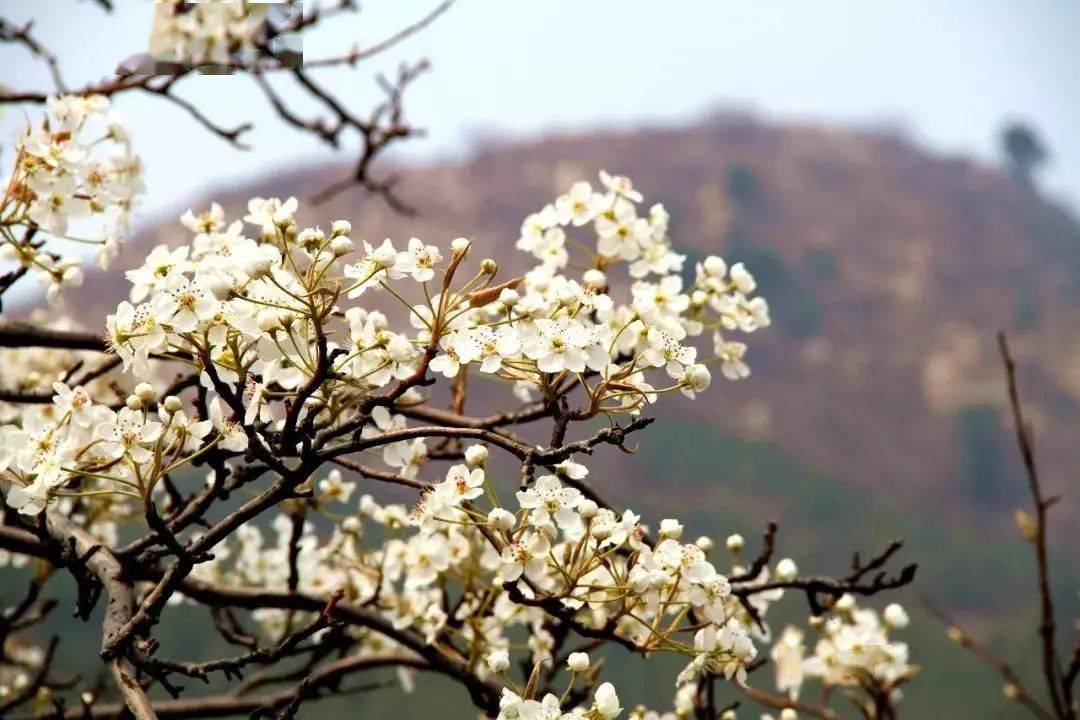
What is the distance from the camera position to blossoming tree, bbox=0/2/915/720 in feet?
6.89

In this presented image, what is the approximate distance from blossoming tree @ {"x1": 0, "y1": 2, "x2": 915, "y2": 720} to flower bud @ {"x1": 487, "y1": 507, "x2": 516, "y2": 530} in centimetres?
1

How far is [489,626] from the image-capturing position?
10.6 feet

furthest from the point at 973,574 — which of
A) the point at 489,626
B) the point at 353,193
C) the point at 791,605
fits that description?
the point at 489,626

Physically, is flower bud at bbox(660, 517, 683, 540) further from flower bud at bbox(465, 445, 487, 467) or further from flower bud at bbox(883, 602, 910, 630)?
flower bud at bbox(883, 602, 910, 630)

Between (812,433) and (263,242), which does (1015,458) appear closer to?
(812,433)

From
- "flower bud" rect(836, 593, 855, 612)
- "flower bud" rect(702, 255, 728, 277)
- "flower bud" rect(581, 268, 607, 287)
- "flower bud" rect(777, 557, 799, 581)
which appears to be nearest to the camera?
"flower bud" rect(581, 268, 607, 287)

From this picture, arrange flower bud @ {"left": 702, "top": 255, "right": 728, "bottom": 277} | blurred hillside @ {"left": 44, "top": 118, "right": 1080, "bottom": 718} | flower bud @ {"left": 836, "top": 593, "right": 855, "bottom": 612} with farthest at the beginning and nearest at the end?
blurred hillside @ {"left": 44, "top": 118, "right": 1080, "bottom": 718}, flower bud @ {"left": 836, "top": 593, "right": 855, "bottom": 612}, flower bud @ {"left": 702, "top": 255, "right": 728, "bottom": 277}

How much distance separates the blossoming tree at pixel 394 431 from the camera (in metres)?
2.10

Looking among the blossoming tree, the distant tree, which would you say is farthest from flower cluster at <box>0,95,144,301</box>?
the distant tree

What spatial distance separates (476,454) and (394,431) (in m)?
0.19

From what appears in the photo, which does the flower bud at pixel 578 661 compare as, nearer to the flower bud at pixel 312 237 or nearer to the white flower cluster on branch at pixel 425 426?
the white flower cluster on branch at pixel 425 426

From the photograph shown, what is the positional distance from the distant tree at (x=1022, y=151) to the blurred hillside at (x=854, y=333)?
12.6 ft

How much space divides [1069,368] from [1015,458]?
1146 cm

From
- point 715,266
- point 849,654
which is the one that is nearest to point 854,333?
point 849,654
